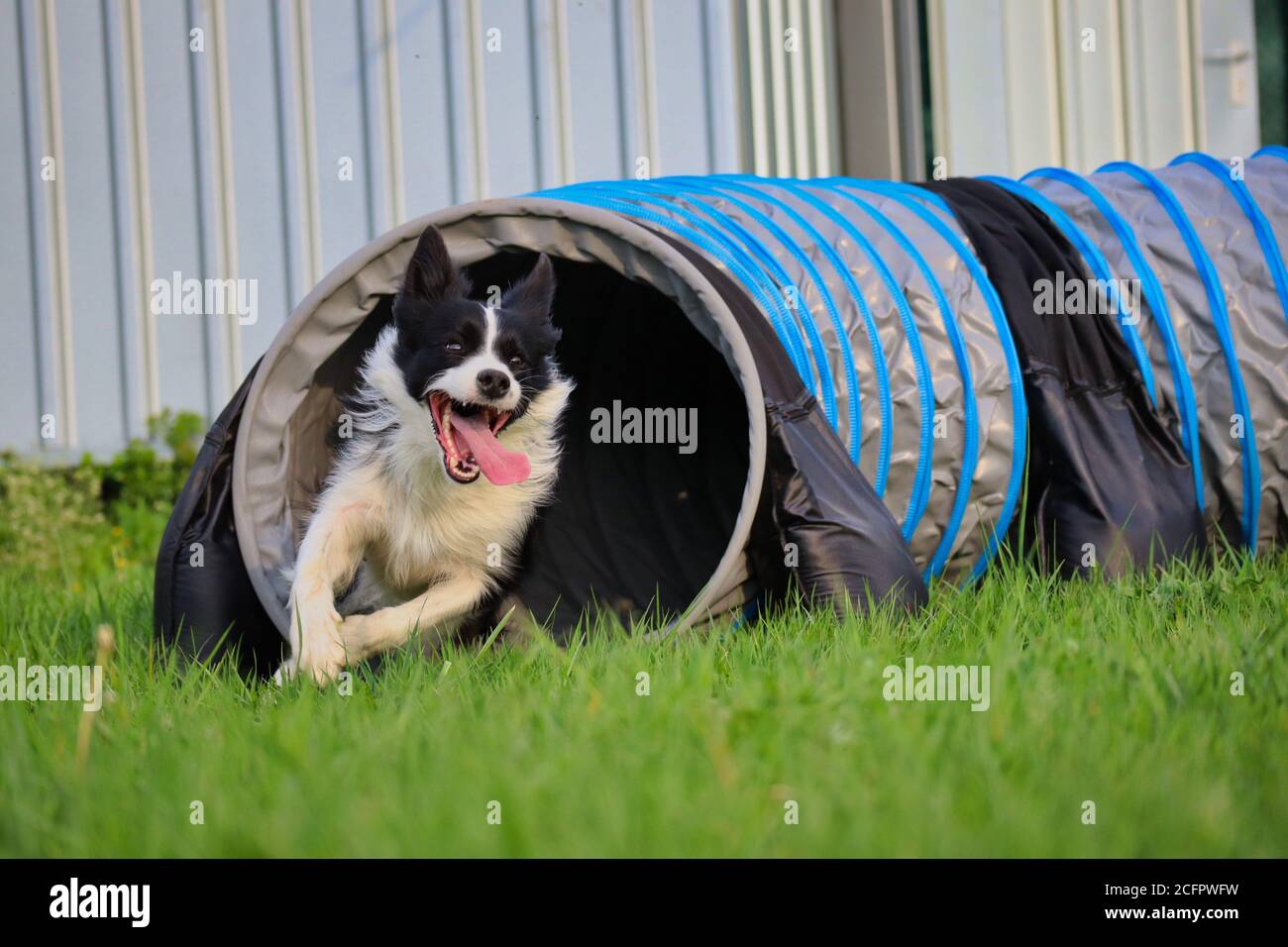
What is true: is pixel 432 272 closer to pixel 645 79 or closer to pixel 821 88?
pixel 645 79

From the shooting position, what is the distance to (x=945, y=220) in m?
4.30

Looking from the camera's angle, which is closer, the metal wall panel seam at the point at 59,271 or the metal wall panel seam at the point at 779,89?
the metal wall panel seam at the point at 59,271

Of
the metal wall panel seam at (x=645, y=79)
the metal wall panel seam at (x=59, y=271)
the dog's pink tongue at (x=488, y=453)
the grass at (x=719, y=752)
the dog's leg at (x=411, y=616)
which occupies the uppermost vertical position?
the metal wall panel seam at (x=645, y=79)

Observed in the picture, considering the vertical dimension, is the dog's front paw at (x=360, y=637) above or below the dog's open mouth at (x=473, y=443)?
below

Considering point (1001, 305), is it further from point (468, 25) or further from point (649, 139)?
point (468, 25)

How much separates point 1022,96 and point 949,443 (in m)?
3.93

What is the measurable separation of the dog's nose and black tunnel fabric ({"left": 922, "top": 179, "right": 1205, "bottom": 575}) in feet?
5.36

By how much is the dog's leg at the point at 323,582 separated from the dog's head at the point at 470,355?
342mm

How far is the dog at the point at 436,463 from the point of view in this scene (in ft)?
11.8

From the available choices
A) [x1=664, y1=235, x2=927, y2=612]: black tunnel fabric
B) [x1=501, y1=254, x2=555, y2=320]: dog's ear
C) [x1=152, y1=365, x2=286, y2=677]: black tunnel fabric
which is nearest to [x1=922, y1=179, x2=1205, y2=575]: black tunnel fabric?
[x1=664, y1=235, x2=927, y2=612]: black tunnel fabric

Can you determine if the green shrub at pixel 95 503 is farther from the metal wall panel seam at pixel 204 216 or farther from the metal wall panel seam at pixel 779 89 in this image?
the metal wall panel seam at pixel 779 89

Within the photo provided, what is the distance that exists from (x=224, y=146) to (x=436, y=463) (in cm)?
344

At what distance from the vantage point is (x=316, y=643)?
3.30 meters

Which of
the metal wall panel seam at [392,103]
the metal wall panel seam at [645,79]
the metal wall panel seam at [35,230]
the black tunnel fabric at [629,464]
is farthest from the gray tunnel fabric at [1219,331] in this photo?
the metal wall panel seam at [35,230]
